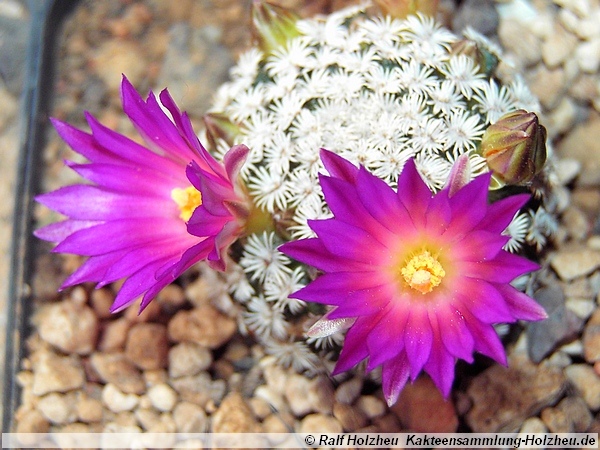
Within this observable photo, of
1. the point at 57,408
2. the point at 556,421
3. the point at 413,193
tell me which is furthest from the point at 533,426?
the point at 57,408

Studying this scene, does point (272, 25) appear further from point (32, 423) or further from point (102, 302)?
point (32, 423)

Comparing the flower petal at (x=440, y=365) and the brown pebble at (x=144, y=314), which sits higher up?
the brown pebble at (x=144, y=314)

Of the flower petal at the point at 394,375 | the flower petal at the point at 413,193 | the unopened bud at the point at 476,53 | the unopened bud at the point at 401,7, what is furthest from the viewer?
the unopened bud at the point at 401,7

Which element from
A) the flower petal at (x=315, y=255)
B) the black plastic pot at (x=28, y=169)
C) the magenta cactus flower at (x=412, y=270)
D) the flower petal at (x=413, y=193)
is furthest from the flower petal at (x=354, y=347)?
the black plastic pot at (x=28, y=169)

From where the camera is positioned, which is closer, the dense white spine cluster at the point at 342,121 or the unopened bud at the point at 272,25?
the dense white spine cluster at the point at 342,121

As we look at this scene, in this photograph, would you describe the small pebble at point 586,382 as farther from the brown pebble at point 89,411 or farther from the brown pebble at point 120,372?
the brown pebble at point 89,411

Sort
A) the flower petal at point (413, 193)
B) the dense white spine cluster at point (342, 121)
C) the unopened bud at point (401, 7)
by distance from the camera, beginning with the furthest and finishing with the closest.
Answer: the unopened bud at point (401, 7) → the dense white spine cluster at point (342, 121) → the flower petal at point (413, 193)

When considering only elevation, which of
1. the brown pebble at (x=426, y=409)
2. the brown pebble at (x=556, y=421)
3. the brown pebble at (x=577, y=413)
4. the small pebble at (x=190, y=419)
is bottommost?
the brown pebble at (x=577, y=413)

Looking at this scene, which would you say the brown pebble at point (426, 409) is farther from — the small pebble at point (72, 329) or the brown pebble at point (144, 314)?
the small pebble at point (72, 329)

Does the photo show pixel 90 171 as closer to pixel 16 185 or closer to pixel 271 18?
pixel 271 18
